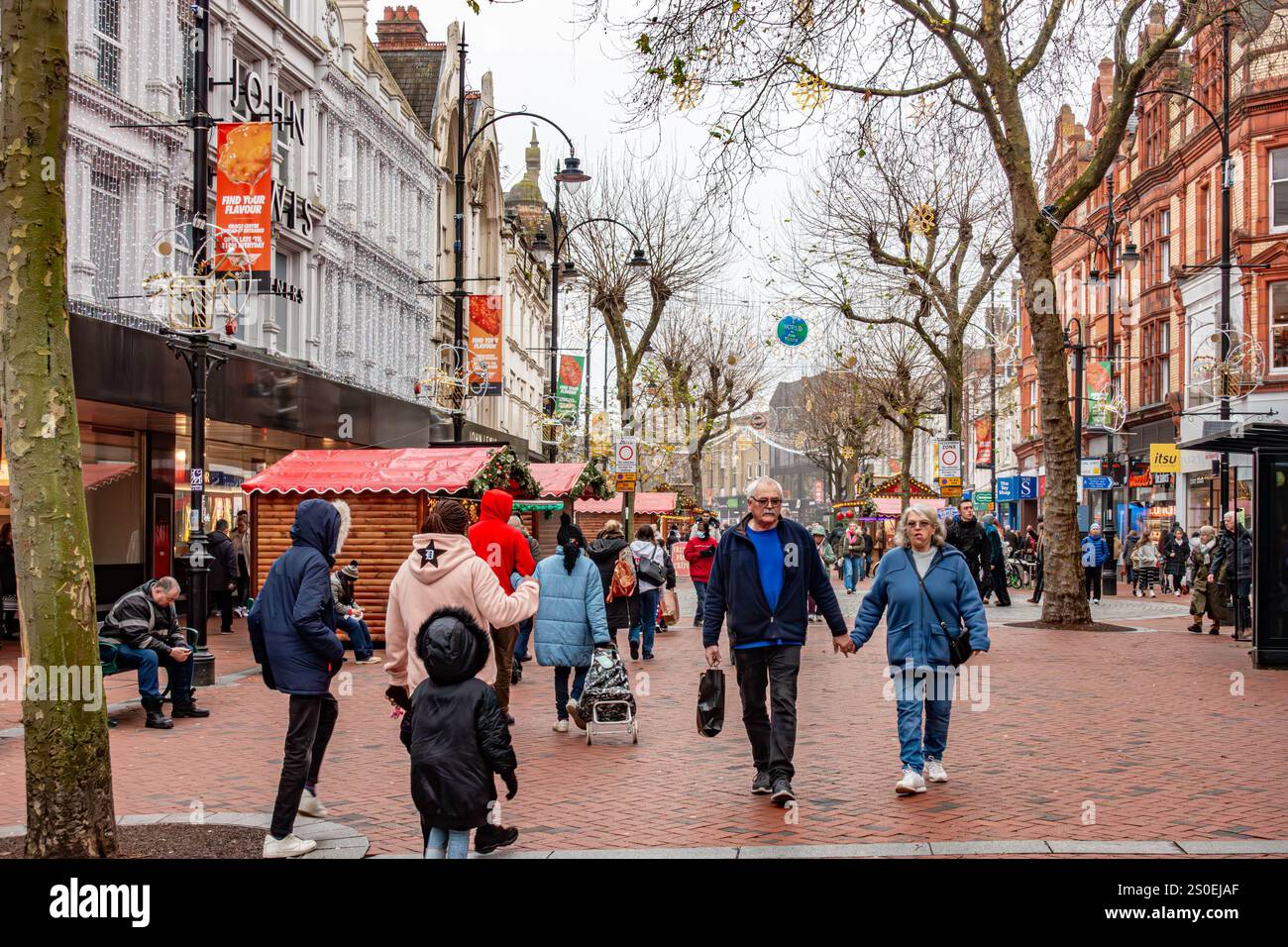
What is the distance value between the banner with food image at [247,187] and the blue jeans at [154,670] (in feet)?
24.7

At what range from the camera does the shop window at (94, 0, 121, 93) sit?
19.8 m

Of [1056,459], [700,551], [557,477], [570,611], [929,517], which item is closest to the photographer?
[929,517]

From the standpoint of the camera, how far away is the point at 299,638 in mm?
6770

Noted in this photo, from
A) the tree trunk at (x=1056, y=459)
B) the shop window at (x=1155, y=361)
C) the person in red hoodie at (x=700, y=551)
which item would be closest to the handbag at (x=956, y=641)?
the person in red hoodie at (x=700, y=551)

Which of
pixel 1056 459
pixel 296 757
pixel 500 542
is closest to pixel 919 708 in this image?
pixel 296 757

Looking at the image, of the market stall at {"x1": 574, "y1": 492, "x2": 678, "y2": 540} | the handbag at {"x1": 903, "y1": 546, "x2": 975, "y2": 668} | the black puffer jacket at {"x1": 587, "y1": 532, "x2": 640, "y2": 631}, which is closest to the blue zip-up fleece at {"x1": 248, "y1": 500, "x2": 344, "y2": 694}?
the handbag at {"x1": 903, "y1": 546, "x2": 975, "y2": 668}

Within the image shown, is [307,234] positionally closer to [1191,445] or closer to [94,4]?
[94,4]

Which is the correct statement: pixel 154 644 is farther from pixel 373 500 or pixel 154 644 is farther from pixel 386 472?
pixel 386 472

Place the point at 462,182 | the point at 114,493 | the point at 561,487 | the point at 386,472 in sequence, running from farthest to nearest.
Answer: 1. the point at 561,487
2. the point at 462,182
3. the point at 114,493
4. the point at 386,472

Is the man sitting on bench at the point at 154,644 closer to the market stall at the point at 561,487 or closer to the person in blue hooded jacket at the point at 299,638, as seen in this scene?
the person in blue hooded jacket at the point at 299,638

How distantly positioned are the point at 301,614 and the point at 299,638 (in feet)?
0.53

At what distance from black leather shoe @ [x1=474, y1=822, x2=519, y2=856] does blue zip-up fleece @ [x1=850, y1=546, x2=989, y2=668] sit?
2.67m

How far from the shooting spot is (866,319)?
105 feet
